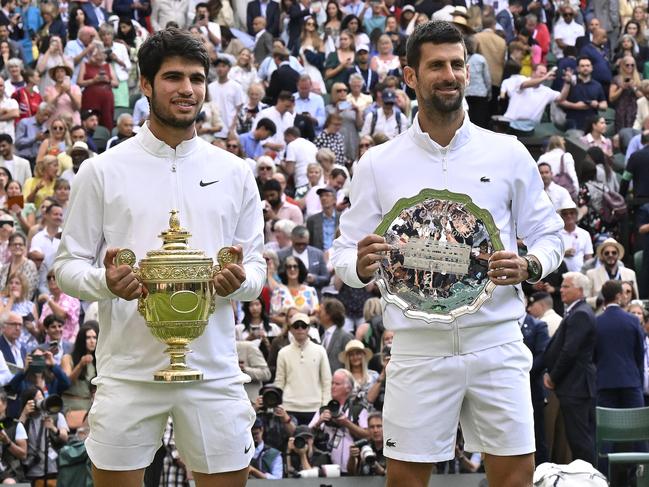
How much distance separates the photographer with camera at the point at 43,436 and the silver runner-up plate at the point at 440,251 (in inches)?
253

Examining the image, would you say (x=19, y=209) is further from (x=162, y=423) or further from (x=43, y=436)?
(x=162, y=423)

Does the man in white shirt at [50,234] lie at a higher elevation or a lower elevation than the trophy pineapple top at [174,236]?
higher

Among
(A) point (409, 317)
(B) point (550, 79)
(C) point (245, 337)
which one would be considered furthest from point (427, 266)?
(B) point (550, 79)

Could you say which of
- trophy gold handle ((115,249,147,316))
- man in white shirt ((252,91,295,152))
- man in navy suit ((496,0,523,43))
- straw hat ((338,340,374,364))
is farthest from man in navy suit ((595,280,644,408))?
man in navy suit ((496,0,523,43))

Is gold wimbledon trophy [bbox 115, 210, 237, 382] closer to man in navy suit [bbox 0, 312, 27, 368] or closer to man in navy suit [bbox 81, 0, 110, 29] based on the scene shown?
man in navy suit [bbox 0, 312, 27, 368]

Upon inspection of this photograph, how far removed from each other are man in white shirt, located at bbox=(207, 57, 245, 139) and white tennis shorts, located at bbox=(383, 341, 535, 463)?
46.2 feet

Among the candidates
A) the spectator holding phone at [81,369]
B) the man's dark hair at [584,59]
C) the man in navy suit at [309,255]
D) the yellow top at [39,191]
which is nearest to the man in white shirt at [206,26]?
the man's dark hair at [584,59]

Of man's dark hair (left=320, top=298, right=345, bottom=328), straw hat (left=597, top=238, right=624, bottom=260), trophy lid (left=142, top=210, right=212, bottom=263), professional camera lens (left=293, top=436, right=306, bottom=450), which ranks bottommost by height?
professional camera lens (left=293, top=436, right=306, bottom=450)

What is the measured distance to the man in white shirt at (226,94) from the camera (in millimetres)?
20031

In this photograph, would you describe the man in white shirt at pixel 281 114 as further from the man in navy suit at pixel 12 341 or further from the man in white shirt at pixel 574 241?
the man in navy suit at pixel 12 341

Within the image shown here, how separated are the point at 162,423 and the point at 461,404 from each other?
1122mm

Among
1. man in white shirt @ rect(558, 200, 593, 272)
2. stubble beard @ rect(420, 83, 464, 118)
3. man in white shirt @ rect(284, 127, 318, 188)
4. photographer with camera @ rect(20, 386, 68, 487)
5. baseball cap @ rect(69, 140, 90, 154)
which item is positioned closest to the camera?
stubble beard @ rect(420, 83, 464, 118)

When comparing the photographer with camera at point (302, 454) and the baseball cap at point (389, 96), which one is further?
the baseball cap at point (389, 96)

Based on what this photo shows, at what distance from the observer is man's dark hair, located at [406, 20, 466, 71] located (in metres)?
6.02
